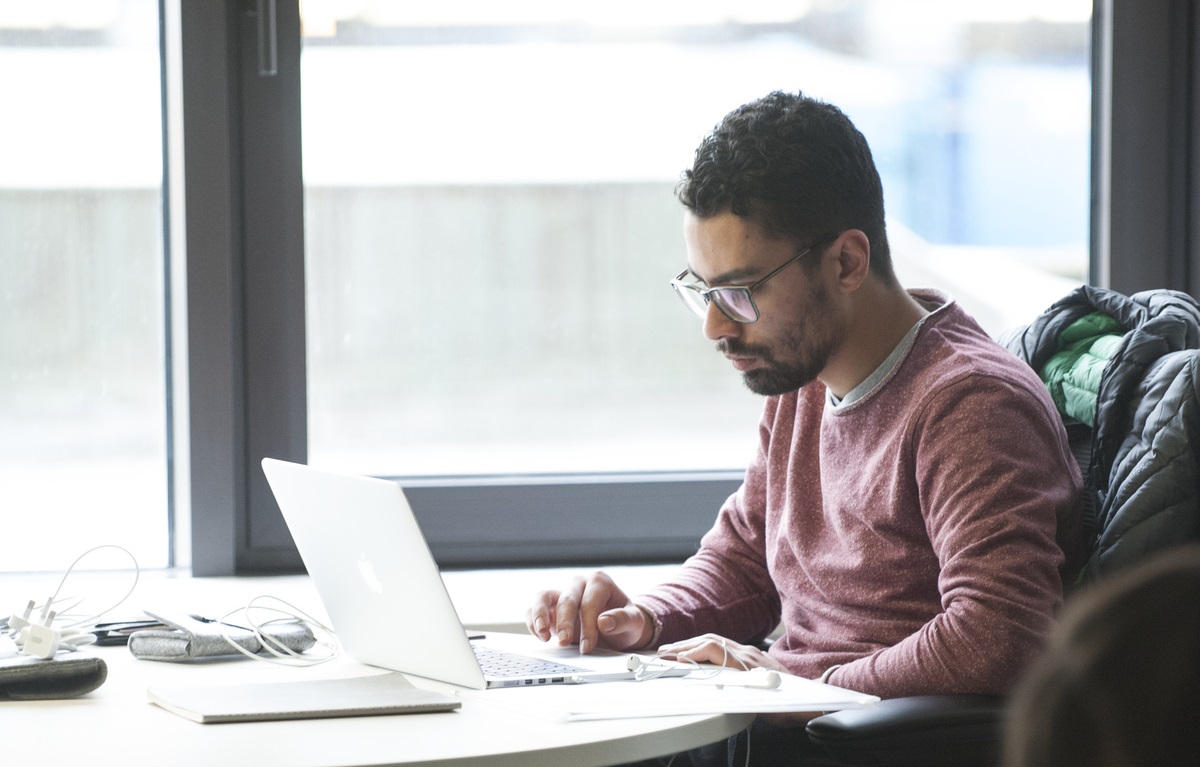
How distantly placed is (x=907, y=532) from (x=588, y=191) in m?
1.07

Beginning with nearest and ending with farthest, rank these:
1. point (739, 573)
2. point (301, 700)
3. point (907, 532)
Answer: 1. point (301, 700)
2. point (907, 532)
3. point (739, 573)

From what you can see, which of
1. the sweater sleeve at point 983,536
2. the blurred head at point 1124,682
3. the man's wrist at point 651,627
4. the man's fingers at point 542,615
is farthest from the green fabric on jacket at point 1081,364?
the blurred head at point 1124,682

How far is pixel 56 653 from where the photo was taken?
1.43 m

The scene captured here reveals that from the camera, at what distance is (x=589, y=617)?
5.10 ft

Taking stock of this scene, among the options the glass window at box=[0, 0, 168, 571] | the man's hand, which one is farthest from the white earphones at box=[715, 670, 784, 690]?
the glass window at box=[0, 0, 168, 571]

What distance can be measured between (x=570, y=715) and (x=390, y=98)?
4.70 ft

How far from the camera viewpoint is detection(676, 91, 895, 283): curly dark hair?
1.59 meters

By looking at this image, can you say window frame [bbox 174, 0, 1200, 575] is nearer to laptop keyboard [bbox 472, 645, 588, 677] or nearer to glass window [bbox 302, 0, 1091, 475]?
glass window [bbox 302, 0, 1091, 475]

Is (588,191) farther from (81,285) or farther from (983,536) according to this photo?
(983,536)

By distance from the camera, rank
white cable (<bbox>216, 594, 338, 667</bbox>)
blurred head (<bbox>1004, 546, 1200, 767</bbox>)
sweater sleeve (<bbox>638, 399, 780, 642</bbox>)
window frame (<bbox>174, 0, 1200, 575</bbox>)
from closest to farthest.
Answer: blurred head (<bbox>1004, 546, 1200, 767</bbox>) → white cable (<bbox>216, 594, 338, 667</bbox>) → sweater sleeve (<bbox>638, 399, 780, 642</bbox>) → window frame (<bbox>174, 0, 1200, 575</bbox>)

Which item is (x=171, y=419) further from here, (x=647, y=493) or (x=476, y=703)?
(x=476, y=703)

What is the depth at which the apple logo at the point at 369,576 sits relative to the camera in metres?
1.34

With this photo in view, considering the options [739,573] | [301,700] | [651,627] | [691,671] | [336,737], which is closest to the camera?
[336,737]

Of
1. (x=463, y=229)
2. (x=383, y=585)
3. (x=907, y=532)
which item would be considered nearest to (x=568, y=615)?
(x=383, y=585)
